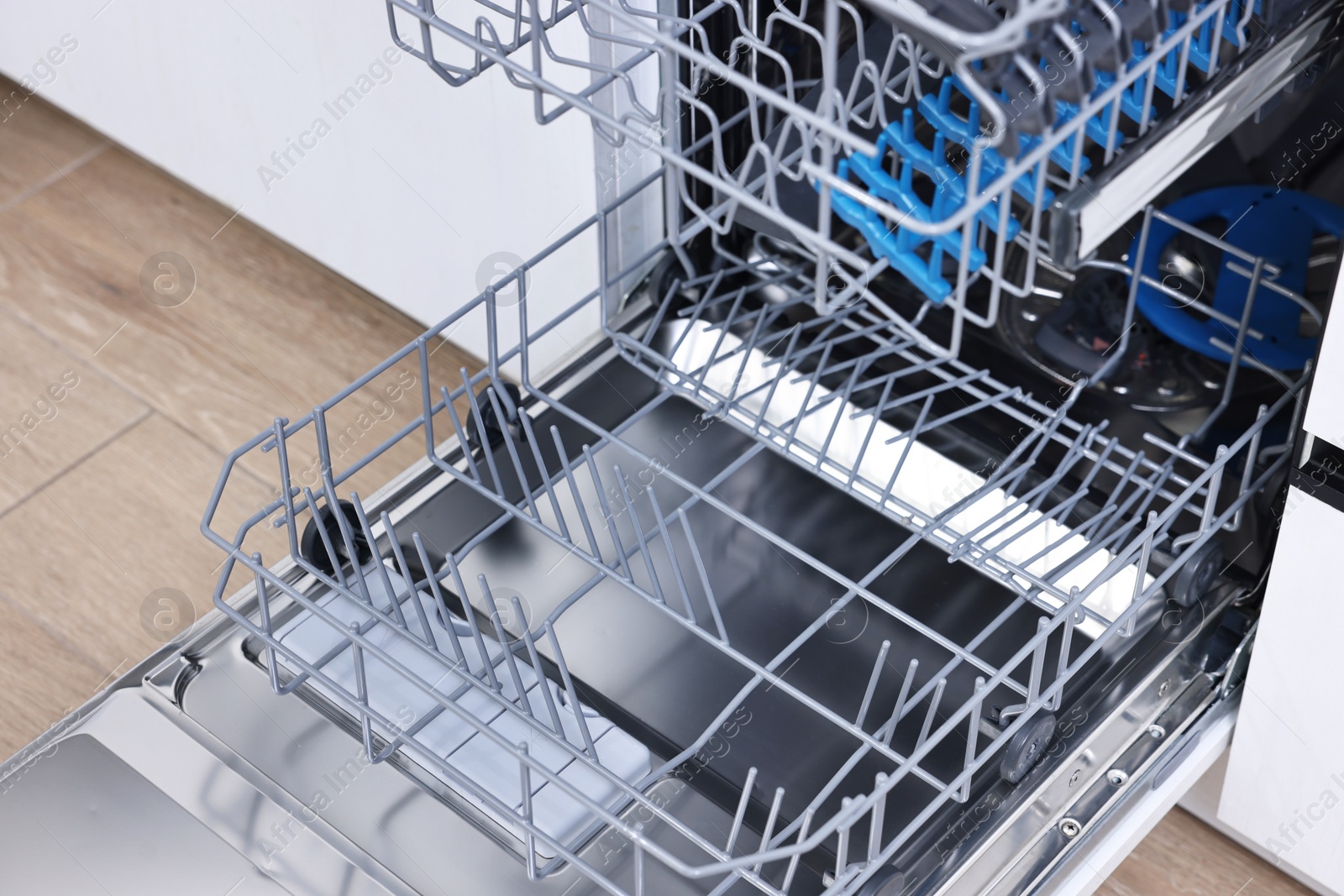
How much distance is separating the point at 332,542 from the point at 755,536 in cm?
27

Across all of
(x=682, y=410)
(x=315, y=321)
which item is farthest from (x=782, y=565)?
(x=315, y=321)

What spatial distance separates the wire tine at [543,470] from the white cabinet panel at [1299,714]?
15.9 inches

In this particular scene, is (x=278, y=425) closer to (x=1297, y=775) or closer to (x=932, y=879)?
(x=932, y=879)

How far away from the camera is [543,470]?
920mm

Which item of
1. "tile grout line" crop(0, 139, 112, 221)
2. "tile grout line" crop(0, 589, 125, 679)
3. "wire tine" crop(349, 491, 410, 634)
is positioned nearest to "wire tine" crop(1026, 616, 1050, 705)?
"wire tine" crop(349, 491, 410, 634)

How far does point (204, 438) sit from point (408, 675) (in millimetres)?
717

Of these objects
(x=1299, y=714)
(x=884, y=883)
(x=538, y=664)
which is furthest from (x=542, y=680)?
(x=1299, y=714)

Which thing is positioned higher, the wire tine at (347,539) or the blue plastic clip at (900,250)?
the blue plastic clip at (900,250)

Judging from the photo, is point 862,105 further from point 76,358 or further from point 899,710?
point 76,358

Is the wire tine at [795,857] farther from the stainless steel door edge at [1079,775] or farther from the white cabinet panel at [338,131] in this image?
the white cabinet panel at [338,131]

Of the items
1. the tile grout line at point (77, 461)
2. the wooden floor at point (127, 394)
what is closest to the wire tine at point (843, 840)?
the wooden floor at point (127, 394)

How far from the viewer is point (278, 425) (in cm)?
83

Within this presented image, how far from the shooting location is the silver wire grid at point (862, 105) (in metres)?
0.58

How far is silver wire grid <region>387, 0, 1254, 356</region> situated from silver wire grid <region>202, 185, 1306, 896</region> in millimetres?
83
